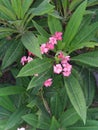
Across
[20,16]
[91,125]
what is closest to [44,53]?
[20,16]

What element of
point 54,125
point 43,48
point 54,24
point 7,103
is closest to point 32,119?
point 54,125

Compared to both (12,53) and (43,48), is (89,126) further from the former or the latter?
(12,53)

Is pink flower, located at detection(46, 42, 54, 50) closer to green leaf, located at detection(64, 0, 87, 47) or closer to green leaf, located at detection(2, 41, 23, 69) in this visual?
green leaf, located at detection(64, 0, 87, 47)

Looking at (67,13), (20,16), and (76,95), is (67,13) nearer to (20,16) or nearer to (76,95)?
(20,16)

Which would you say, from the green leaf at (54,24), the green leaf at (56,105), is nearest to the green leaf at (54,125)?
the green leaf at (56,105)

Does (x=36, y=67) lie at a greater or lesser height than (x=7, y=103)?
greater
